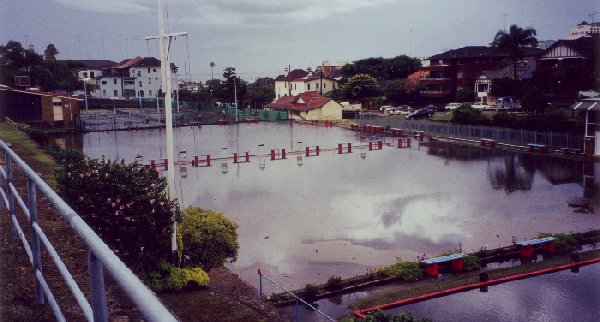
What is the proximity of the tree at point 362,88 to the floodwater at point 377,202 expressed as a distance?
3431 centimetres

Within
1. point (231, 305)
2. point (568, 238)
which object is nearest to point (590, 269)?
point (568, 238)

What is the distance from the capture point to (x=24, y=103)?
4812 centimetres

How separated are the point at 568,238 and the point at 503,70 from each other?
5094cm

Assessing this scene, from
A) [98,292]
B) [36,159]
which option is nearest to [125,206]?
[98,292]

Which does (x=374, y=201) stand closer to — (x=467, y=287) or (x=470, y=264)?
(x=470, y=264)

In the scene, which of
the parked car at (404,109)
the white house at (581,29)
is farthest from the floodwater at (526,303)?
the white house at (581,29)

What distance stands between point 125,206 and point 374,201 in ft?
41.9

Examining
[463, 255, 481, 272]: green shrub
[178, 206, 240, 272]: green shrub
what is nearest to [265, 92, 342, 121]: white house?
[463, 255, 481, 272]: green shrub

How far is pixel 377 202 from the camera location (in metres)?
21.3

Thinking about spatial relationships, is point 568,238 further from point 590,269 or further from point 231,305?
point 231,305

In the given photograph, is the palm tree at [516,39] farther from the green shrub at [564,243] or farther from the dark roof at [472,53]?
the green shrub at [564,243]

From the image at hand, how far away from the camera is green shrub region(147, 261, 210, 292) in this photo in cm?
1111

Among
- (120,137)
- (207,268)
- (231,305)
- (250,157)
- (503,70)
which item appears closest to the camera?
(231,305)

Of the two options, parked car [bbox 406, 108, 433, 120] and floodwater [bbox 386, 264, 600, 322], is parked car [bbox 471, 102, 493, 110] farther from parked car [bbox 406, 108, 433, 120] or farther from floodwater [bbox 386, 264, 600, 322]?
floodwater [bbox 386, 264, 600, 322]
